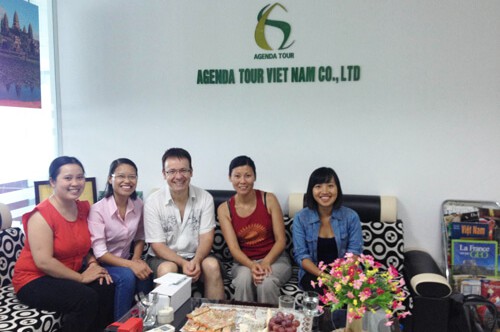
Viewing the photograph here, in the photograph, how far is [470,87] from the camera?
288 cm

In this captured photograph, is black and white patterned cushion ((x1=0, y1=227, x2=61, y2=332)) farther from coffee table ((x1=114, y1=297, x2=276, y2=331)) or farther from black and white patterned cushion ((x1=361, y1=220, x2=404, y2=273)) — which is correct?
black and white patterned cushion ((x1=361, y1=220, x2=404, y2=273))

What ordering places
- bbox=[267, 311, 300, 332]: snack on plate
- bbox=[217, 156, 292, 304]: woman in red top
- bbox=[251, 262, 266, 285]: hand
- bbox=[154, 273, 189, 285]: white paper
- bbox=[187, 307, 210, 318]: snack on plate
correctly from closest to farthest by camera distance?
1. bbox=[267, 311, 300, 332]: snack on plate
2. bbox=[187, 307, 210, 318]: snack on plate
3. bbox=[154, 273, 189, 285]: white paper
4. bbox=[251, 262, 266, 285]: hand
5. bbox=[217, 156, 292, 304]: woman in red top

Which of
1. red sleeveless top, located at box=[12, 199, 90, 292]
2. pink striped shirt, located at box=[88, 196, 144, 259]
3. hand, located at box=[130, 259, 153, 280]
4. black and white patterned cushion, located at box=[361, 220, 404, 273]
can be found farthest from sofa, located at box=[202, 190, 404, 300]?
red sleeveless top, located at box=[12, 199, 90, 292]

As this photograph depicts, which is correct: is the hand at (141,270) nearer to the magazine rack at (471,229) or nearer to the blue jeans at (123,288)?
the blue jeans at (123,288)

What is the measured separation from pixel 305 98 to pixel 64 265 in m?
2.03

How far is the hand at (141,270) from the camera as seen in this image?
251cm

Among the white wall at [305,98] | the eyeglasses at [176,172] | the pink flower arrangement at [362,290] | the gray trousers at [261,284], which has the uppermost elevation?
the white wall at [305,98]

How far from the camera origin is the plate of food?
171cm

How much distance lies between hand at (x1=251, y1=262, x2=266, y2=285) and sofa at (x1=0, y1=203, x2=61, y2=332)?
3.71 ft

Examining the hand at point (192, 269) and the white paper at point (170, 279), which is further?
the hand at point (192, 269)

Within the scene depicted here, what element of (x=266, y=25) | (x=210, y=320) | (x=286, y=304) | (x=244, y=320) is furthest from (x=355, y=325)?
(x=266, y=25)

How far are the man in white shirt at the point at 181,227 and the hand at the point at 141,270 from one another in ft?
0.23

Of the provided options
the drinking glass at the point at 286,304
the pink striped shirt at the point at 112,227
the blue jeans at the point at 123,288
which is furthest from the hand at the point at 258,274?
the pink striped shirt at the point at 112,227

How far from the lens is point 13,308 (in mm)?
2182
